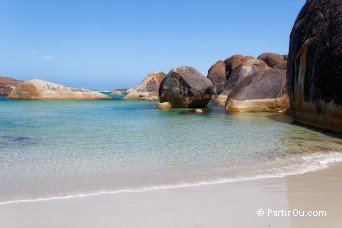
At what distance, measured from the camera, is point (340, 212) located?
3330mm

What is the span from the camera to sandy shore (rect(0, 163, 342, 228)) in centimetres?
312

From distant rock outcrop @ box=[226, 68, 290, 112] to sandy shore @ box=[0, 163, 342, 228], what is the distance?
39.7 ft

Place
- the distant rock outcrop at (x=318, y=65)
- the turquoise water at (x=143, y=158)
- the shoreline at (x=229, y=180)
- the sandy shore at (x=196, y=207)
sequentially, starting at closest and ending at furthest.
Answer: the sandy shore at (x=196, y=207) → the shoreline at (x=229, y=180) → the turquoise water at (x=143, y=158) → the distant rock outcrop at (x=318, y=65)

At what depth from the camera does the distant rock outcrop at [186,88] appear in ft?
63.8

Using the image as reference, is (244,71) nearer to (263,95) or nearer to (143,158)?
(263,95)

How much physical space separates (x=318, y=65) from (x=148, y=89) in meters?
27.2

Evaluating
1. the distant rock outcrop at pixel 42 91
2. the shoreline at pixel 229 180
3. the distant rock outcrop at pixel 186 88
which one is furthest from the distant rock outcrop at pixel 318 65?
the distant rock outcrop at pixel 42 91

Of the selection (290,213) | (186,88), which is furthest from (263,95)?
(290,213)

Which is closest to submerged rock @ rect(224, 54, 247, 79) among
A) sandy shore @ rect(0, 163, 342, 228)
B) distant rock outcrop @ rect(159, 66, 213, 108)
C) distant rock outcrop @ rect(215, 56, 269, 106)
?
distant rock outcrop @ rect(215, 56, 269, 106)

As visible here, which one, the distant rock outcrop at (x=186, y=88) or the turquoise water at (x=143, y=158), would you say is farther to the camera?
the distant rock outcrop at (x=186, y=88)

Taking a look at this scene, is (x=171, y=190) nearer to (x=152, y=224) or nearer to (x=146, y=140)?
(x=152, y=224)

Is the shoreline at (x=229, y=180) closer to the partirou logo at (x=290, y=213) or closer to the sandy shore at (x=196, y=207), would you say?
the sandy shore at (x=196, y=207)

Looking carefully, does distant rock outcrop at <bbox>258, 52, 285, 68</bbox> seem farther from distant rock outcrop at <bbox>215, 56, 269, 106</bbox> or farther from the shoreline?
the shoreline

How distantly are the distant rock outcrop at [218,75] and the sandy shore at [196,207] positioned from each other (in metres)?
28.9
